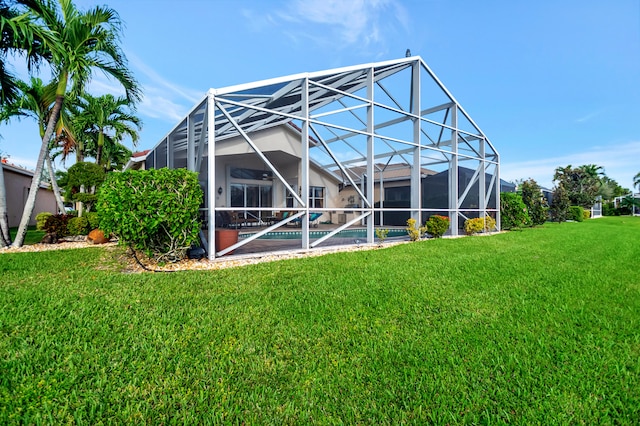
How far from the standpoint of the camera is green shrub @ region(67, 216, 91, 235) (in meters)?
9.84

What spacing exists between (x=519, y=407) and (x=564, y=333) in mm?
1573

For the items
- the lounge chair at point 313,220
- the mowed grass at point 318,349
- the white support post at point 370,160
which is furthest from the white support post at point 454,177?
the mowed grass at point 318,349

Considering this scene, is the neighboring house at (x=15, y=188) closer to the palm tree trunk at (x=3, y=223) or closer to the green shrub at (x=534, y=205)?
the palm tree trunk at (x=3, y=223)

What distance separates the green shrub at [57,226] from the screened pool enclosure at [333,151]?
3.93 m

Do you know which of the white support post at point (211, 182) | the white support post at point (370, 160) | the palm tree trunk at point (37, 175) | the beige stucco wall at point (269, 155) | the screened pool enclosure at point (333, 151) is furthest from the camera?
the beige stucco wall at point (269, 155)

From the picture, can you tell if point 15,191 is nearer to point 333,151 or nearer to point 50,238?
point 50,238

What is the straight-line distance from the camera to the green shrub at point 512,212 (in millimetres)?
14711

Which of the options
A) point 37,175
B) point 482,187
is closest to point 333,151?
point 482,187

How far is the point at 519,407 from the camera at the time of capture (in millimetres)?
1937

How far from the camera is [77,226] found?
9.87 meters

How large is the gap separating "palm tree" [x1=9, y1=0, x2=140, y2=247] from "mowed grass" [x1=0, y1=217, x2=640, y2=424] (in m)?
6.03

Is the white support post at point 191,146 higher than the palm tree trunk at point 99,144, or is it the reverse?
the palm tree trunk at point 99,144

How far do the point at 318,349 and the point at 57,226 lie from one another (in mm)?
11078

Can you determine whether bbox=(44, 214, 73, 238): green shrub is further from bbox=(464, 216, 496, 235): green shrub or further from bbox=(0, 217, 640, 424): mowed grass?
bbox=(464, 216, 496, 235): green shrub
